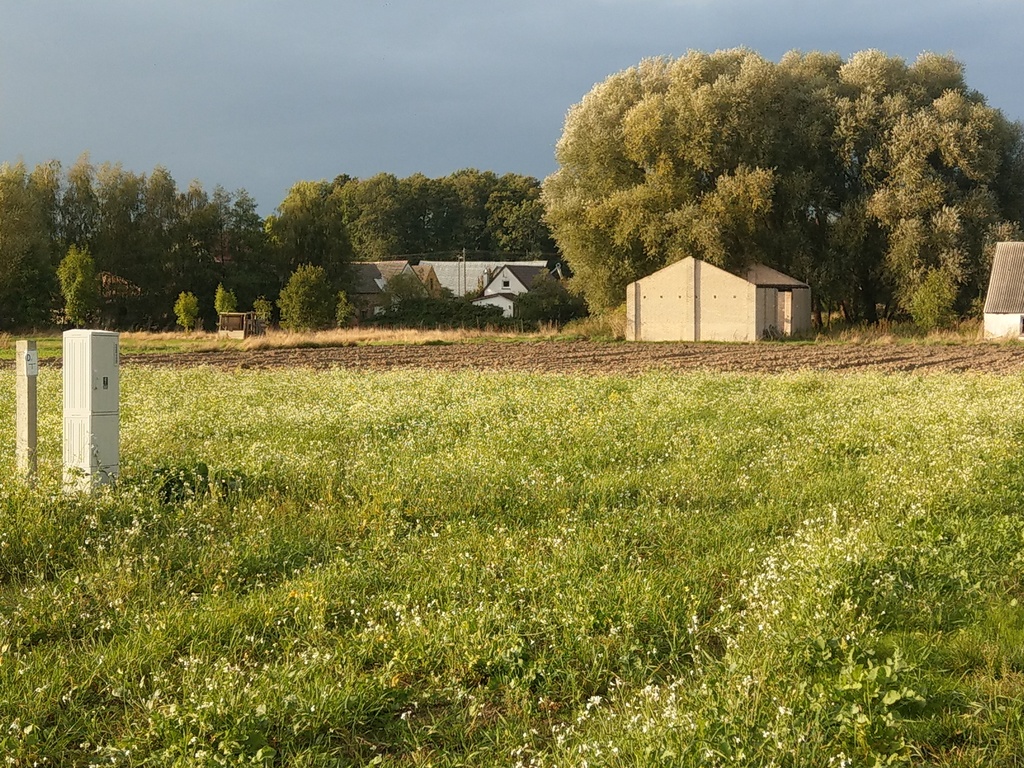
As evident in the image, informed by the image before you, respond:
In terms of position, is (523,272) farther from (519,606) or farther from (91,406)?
(519,606)

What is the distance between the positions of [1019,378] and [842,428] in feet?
43.7

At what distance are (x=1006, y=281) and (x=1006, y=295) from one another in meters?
0.83

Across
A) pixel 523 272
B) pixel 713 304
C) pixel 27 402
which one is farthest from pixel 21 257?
pixel 27 402

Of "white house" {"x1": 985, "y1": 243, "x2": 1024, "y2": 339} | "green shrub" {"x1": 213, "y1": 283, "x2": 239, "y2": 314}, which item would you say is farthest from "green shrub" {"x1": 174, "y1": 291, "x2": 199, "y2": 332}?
"white house" {"x1": 985, "y1": 243, "x2": 1024, "y2": 339}

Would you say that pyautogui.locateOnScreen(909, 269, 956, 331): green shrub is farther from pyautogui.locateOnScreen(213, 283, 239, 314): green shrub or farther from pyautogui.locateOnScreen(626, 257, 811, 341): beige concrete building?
pyautogui.locateOnScreen(213, 283, 239, 314): green shrub

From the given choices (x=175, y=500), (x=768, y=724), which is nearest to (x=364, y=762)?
(x=768, y=724)

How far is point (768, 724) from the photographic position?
154 inches

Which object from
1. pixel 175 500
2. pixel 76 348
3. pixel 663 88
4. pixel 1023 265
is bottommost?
pixel 175 500

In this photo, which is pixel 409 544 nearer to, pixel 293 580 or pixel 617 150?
pixel 293 580

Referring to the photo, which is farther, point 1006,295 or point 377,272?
point 377,272

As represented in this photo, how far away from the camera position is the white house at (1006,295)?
158ft

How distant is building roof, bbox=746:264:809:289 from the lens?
5201 centimetres

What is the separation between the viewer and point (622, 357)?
38031mm

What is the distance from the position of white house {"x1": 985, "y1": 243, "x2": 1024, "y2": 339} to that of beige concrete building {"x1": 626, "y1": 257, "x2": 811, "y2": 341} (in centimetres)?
984
